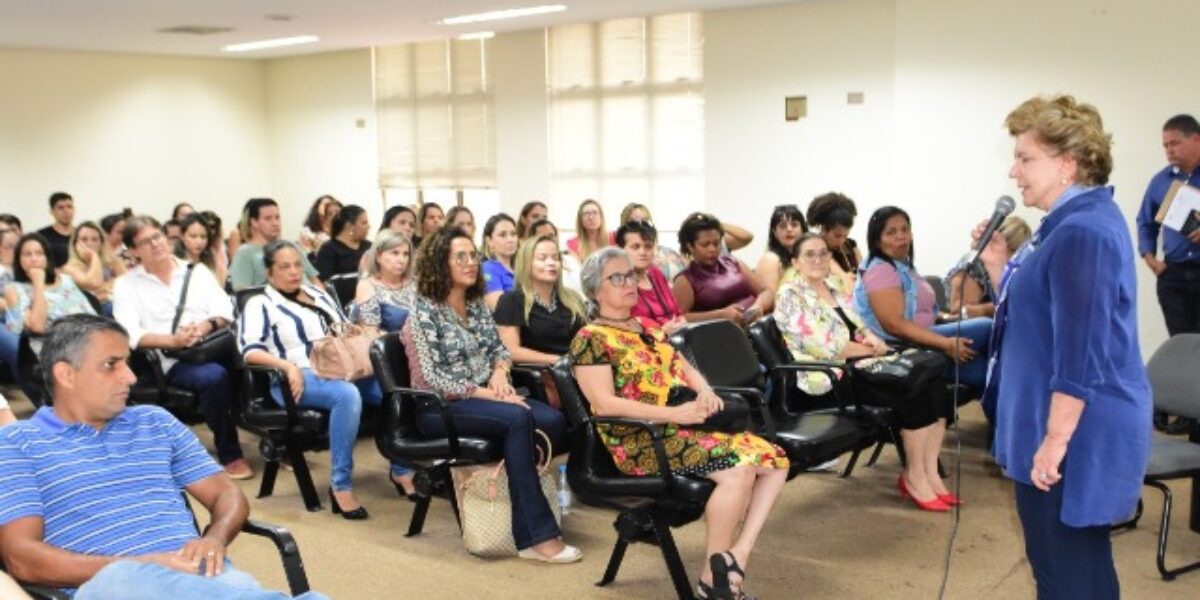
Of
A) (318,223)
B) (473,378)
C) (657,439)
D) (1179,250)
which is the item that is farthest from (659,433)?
(318,223)

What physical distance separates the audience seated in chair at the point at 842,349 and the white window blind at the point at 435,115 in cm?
680

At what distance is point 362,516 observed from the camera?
15.1 feet

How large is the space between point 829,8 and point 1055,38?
1773 millimetres

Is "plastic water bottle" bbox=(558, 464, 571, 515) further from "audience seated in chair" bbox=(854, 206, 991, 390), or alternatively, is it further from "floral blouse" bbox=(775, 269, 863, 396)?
"audience seated in chair" bbox=(854, 206, 991, 390)

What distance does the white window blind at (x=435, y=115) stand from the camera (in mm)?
11289

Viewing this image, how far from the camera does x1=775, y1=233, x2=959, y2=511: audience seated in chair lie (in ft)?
15.0

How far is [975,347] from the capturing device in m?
5.02

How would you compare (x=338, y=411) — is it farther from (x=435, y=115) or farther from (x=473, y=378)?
(x=435, y=115)

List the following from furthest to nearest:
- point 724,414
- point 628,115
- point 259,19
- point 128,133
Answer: point 128,133
point 628,115
point 259,19
point 724,414

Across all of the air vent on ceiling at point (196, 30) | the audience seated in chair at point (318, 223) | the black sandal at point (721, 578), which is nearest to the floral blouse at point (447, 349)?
the black sandal at point (721, 578)

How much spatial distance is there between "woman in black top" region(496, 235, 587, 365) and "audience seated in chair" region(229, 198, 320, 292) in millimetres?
1961

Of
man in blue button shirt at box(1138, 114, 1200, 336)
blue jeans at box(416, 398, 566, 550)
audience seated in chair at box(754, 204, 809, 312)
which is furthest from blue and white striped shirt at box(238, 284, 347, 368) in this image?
man in blue button shirt at box(1138, 114, 1200, 336)

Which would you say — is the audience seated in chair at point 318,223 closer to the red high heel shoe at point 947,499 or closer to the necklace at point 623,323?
the necklace at point 623,323

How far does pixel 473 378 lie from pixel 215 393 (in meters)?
1.56
